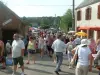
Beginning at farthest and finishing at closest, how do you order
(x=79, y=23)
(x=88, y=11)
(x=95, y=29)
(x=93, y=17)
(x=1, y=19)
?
1. (x=79, y=23)
2. (x=88, y=11)
3. (x=93, y=17)
4. (x=95, y=29)
5. (x=1, y=19)

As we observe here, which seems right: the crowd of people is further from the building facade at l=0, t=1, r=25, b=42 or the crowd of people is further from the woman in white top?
the building facade at l=0, t=1, r=25, b=42

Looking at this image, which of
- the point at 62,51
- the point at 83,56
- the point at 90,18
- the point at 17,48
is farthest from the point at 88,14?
the point at 83,56

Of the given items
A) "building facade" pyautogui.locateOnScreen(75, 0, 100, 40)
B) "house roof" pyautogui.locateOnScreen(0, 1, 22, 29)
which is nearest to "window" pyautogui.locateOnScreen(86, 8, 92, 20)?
"building facade" pyautogui.locateOnScreen(75, 0, 100, 40)

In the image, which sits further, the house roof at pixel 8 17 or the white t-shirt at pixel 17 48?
the house roof at pixel 8 17

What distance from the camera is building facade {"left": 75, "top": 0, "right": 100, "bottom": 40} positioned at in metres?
30.9

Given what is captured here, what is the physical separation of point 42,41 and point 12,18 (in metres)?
8.68

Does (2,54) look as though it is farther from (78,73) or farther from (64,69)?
(78,73)

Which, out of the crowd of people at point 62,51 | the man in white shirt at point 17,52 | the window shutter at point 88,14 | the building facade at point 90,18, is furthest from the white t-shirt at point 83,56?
the window shutter at point 88,14

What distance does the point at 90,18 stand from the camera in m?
33.8

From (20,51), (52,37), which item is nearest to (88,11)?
(52,37)

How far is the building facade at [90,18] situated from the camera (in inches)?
1218

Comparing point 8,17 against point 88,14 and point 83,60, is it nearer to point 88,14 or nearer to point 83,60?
point 88,14

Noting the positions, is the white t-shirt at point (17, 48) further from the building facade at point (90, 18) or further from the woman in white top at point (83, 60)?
the building facade at point (90, 18)

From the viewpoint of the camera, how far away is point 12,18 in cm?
2894
